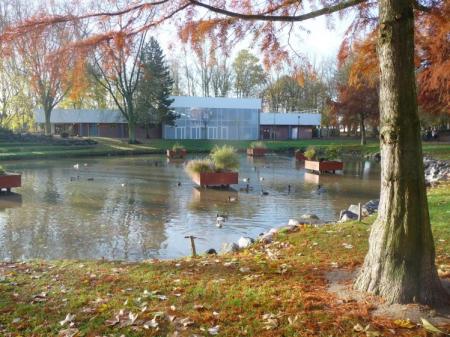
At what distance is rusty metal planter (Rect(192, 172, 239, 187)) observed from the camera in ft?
54.3

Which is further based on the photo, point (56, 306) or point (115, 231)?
point (115, 231)

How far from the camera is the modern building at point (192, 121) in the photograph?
53.2m

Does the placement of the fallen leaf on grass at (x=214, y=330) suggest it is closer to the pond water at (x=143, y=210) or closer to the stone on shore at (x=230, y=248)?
the stone on shore at (x=230, y=248)

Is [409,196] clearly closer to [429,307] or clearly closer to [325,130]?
[429,307]

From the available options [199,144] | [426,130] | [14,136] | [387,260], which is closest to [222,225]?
[387,260]

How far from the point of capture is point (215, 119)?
56156 millimetres

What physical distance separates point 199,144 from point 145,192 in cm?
3214

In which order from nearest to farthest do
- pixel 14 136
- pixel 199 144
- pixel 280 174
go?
pixel 280 174, pixel 14 136, pixel 199 144

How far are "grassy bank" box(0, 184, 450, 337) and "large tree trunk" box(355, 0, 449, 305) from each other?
393 millimetres

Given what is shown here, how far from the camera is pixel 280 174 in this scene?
22.4m

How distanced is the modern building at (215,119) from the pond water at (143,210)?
33850 millimetres

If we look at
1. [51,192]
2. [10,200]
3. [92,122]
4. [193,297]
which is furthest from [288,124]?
[193,297]

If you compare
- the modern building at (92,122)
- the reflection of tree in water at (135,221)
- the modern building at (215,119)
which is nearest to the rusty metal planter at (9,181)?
the reflection of tree in water at (135,221)

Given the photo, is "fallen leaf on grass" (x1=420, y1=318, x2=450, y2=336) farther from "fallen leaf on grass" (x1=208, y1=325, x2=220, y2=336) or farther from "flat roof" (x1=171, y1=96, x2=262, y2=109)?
"flat roof" (x1=171, y1=96, x2=262, y2=109)
